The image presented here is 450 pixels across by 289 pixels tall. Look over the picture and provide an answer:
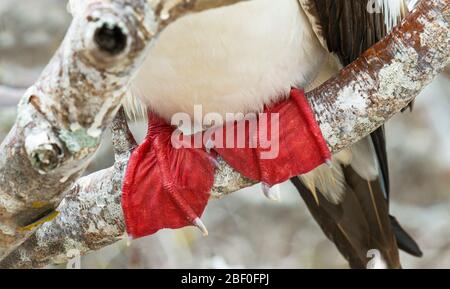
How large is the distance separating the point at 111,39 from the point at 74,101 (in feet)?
0.57

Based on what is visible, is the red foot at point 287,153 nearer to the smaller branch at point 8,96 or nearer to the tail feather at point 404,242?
the tail feather at point 404,242

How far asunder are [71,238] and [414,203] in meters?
2.50

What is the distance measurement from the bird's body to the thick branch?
44cm

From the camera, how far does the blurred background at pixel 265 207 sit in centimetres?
347

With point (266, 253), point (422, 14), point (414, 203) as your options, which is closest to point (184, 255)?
point (266, 253)

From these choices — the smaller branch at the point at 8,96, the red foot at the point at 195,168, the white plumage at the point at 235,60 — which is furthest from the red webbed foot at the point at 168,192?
the smaller branch at the point at 8,96

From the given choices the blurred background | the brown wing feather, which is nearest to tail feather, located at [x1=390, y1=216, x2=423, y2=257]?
the brown wing feather

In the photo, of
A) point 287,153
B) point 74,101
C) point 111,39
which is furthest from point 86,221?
point 111,39

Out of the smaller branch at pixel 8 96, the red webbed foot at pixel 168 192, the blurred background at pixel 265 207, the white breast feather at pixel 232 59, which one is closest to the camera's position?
the white breast feather at pixel 232 59

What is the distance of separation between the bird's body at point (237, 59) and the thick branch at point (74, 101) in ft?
1.43

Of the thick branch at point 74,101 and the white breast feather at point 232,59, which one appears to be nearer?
the thick branch at point 74,101

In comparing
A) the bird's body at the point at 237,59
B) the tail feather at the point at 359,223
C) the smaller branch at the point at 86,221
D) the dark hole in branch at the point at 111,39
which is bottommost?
the tail feather at the point at 359,223

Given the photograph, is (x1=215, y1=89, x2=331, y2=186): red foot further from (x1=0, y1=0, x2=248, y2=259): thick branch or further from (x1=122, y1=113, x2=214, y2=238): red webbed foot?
(x1=0, y1=0, x2=248, y2=259): thick branch
